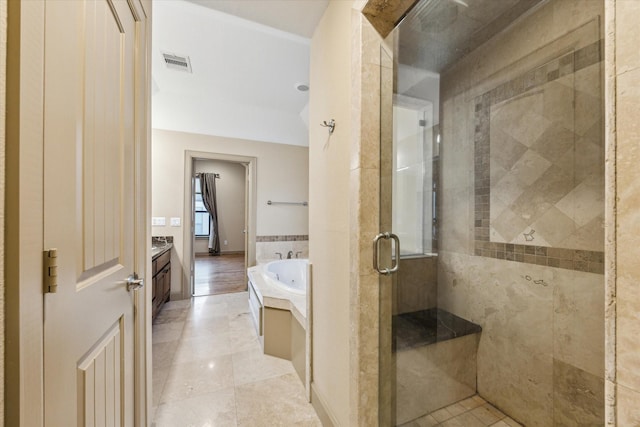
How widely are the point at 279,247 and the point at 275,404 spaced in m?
2.61

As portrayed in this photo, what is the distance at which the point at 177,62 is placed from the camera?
2.67 m

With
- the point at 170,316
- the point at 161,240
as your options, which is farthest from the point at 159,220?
the point at 170,316

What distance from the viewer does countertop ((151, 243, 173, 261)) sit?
105 inches

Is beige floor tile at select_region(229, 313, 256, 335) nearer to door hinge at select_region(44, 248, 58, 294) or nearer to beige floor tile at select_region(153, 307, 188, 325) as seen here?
beige floor tile at select_region(153, 307, 188, 325)

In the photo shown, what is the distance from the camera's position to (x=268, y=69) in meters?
2.78

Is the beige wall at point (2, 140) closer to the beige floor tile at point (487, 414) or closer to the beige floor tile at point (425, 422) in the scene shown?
the beige floor tile at point (425, 422)

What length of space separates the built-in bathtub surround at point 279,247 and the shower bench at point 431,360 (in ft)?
9.07

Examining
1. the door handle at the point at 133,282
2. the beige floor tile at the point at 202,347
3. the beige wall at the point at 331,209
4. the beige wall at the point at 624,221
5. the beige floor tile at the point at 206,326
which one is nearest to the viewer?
the beige wall at the point at 624,221

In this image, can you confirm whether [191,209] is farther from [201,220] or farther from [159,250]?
[201,220]

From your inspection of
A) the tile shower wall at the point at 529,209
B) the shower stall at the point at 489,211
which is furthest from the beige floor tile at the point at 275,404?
the tile shower wall at the point at 529,209

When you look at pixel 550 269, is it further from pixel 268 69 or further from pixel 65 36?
pixel 268 69

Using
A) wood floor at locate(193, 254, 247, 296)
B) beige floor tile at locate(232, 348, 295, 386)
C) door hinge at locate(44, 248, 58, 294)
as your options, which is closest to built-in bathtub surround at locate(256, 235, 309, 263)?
wood floor at locate(193, 254, 247, 296)

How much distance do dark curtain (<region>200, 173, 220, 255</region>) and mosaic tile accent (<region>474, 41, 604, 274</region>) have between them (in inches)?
288

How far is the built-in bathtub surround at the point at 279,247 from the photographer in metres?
4.02
